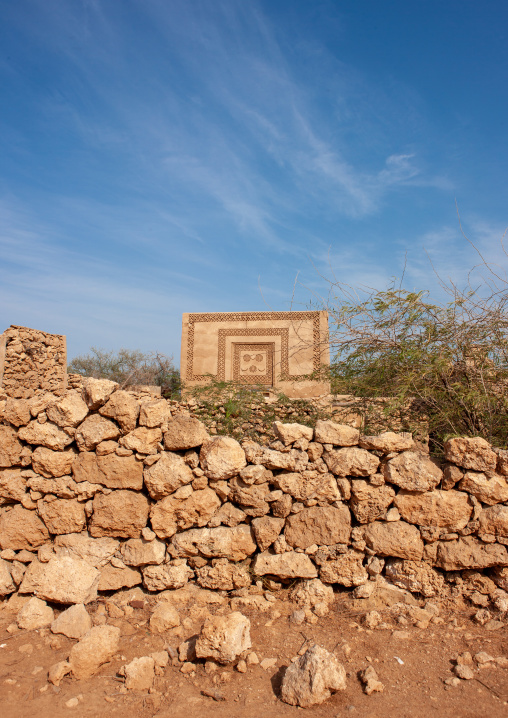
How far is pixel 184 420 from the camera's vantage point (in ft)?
12.0

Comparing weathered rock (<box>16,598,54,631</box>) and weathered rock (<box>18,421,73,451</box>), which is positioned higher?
weathered rock (<box>18,421,73,451</box>)

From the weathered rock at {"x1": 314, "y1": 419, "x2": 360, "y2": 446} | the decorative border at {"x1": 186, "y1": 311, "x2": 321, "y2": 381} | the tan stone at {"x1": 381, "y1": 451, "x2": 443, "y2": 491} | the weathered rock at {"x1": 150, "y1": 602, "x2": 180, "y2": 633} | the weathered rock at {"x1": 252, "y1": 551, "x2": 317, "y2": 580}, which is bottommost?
the weathered rock at {"x1": 150, "y1": 602, "x2": 180, "y2": 633}

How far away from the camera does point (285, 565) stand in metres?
3.51

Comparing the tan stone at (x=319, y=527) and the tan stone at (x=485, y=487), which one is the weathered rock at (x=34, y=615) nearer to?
the tan stone at (x=319, y=527)

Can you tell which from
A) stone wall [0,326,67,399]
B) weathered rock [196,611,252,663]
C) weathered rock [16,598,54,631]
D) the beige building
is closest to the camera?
weathered rock [196,611,252,663]

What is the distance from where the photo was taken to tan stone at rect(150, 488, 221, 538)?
356cm

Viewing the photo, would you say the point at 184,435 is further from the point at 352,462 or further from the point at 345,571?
the point at 345,571

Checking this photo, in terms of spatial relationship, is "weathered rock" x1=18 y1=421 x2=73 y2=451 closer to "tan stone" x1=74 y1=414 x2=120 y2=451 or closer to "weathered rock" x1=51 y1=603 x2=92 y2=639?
"tan stone" x1=74 y1=414 x2=120 y2=451

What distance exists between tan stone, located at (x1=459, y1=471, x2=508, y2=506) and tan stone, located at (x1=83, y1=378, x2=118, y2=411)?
277 cm

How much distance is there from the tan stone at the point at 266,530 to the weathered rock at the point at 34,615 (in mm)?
1527

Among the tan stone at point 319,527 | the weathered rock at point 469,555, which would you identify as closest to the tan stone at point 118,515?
the tan stone at point 319,527

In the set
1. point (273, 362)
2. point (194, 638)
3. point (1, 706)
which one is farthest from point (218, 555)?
point (273, 362)

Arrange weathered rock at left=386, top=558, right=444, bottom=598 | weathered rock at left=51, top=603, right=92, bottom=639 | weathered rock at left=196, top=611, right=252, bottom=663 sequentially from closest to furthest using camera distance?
weathered rock at left=196, top=611, right=252, bottom=663, weathered rock at left=51, top=603, right=92, bottom=639, weathered rock at left=386, top=558, right=444, bottom=598

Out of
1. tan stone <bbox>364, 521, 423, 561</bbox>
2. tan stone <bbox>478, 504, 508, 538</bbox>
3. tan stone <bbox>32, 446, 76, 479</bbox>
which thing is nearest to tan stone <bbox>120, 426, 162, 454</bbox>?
tan stone <bbox>32, 446, 76, 479</bbox>
